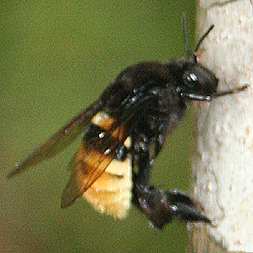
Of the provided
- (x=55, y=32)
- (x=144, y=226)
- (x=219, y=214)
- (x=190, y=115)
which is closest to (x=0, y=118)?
(x=55, y=32)

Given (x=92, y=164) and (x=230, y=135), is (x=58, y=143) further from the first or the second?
(x=230, y=135)

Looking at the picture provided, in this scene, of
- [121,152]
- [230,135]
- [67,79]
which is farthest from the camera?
[67,79]

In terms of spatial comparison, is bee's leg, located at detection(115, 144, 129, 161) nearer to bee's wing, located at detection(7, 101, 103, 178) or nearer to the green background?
bee's wing, located at detection(7, 101, 103, 178)

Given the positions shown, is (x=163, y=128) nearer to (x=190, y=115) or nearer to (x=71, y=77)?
(x=190, y=115)

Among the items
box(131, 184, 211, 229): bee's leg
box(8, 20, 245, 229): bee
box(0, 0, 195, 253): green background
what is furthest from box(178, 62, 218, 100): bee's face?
box(0, 0, 195, 253): green background

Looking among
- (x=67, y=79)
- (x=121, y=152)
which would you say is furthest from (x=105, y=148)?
(x=67, y=79)

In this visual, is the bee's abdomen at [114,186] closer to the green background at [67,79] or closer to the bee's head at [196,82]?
the bee's head at [196,82]

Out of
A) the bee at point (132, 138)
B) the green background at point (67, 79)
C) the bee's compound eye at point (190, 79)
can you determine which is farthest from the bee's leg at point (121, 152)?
the green background at point (67, 79)
